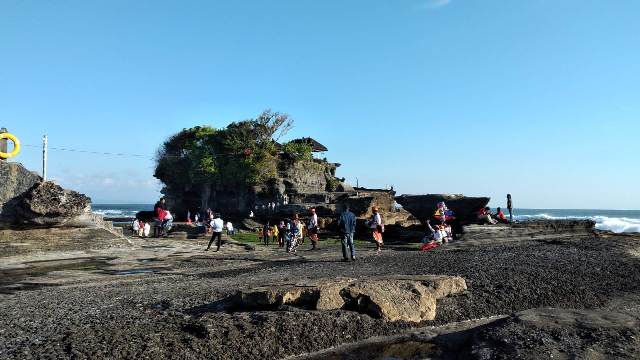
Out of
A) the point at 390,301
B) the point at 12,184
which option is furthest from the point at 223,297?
the point at 12,184

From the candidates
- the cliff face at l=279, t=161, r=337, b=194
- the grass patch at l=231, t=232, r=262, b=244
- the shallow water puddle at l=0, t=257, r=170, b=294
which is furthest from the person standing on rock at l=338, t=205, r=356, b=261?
the cliff face at l=279, t=161, r=337, b=194

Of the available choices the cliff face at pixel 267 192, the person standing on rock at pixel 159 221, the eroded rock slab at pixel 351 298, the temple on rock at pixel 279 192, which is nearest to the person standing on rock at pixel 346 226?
the eroded rock slab at pixel 351 298

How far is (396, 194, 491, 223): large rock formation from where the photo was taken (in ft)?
121

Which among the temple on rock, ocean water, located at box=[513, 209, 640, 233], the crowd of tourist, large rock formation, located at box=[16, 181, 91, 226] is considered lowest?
ocean water, located at box=[513, 209, 640, 233]

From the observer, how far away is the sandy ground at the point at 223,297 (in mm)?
7116

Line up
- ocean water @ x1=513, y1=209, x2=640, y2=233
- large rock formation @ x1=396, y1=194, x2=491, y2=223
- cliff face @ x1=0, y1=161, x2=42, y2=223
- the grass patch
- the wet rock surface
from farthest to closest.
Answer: ocean water @ x1=513, y1=209, x2=640, y2=233 → large rock formation @ x1=396, y1=194, x2=491, y2=223 → the grass patch → cliff face @ x1=0, y1=161, x2=42, y2=223 → the wet rock surface

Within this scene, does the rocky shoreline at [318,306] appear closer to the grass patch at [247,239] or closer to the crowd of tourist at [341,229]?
the crowd of tourist at [341,229]

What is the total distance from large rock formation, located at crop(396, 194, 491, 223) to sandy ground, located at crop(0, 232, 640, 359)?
16414 millimetres

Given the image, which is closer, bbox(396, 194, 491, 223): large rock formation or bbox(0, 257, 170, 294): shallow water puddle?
bbox(0, 257, 170, 294): shallow water puddle

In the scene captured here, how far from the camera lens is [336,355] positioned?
7.16m

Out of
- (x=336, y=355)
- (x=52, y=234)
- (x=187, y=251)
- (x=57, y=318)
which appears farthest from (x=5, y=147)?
(x=336, y=355)

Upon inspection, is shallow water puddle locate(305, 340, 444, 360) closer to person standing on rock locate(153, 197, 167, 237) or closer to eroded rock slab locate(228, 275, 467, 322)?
eroded rock slab locate(228, 275, 467, 322)

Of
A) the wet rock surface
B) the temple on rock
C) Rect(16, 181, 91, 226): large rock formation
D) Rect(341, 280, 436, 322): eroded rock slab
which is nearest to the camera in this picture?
the wet rock surface

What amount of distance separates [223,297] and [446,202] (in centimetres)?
3127
